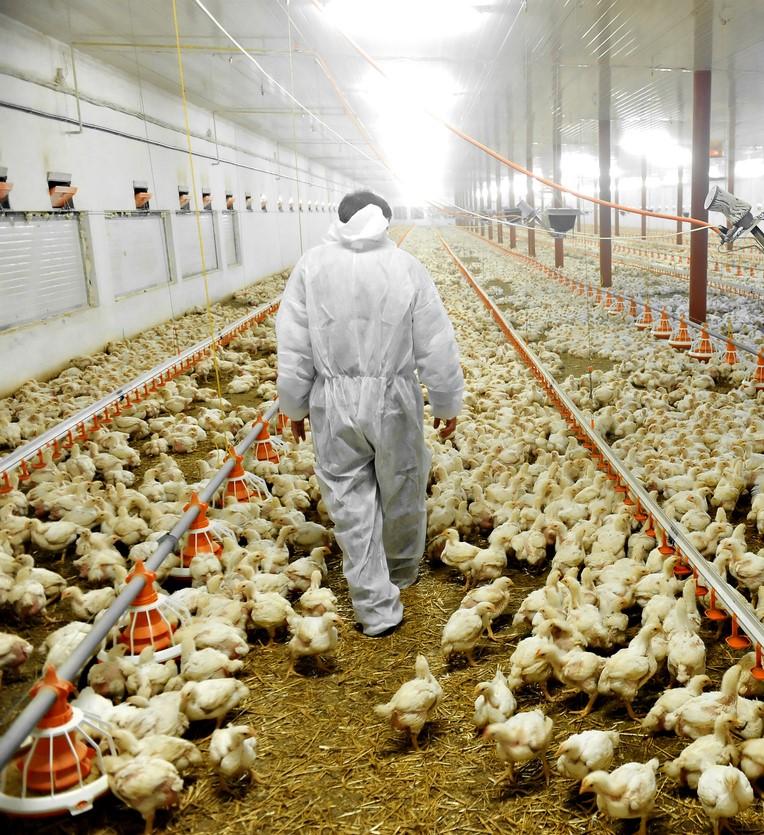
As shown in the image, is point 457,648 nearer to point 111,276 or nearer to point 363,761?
point 363,761

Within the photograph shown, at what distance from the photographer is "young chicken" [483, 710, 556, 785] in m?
2.68

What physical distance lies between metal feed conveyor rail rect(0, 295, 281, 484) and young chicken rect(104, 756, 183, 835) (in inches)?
120

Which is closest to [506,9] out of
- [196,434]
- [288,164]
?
[196,434]

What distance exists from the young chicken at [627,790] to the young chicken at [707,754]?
0.64ft

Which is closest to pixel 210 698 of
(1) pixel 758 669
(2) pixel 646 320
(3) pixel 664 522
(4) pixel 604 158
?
(1) pixel 758 669

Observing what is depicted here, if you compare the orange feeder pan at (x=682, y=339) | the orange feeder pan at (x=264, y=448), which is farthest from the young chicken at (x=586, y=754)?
the orange feeder pan at (x=682, y=339)

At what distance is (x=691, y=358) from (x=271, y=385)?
A: 4.99 meters

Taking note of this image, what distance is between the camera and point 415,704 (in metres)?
2.92

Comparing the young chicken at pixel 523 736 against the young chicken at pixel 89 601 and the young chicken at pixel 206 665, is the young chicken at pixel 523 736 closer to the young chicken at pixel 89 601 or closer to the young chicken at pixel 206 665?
the young chicken at pixel 206 665

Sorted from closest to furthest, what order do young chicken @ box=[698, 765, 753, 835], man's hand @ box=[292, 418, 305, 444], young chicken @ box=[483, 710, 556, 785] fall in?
young chicken @ box=[698, 765, 753, 835] < young chicken @ box=[483, 710, 556, 785] < man's hand @ box=[292, 418, 305, 444]

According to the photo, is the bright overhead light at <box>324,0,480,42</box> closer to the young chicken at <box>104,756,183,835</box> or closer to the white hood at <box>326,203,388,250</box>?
the white hood at <box>326,203,388,250</box>

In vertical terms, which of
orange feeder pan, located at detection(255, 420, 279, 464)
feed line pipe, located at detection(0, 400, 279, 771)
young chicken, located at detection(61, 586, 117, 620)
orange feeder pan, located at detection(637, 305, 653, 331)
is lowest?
young chicken, located at detection(61, 586, 117, 620)

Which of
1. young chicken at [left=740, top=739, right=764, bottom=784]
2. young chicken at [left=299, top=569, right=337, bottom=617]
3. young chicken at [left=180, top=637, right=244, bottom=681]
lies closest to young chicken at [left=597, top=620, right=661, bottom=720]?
young chicken at [left=740, top=739, right=764, bottom=784]

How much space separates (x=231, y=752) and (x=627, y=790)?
1.32 m
